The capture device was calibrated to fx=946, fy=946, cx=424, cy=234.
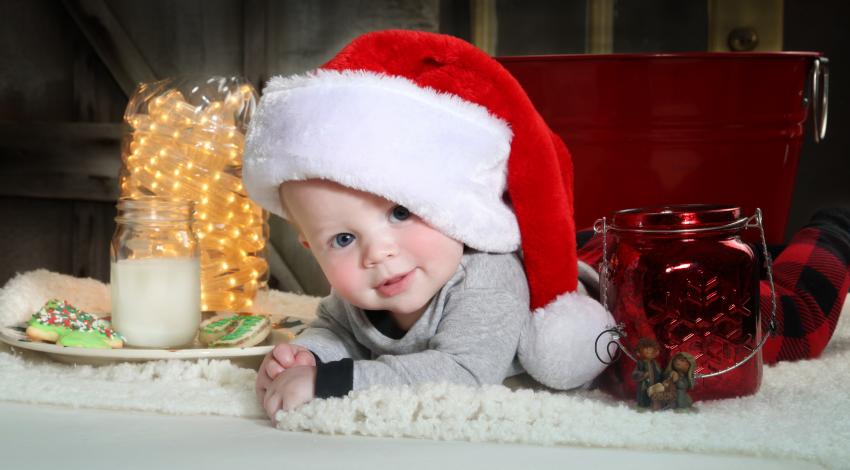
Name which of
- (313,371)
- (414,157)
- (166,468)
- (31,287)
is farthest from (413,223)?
(31,287)

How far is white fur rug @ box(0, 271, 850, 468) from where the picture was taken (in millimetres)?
840

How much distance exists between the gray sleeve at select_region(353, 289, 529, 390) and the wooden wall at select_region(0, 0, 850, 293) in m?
1.13

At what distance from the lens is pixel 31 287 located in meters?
1.46

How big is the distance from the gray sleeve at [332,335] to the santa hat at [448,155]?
6.5 inches

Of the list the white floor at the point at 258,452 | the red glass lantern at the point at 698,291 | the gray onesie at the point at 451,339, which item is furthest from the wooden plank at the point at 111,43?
the red glass lantern at the point at 698,291

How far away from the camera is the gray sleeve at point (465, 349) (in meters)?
0.96

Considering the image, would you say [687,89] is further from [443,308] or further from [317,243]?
[317,243]

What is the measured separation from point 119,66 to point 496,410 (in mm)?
1664

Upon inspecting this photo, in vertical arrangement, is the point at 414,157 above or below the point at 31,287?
above

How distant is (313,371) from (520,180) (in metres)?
0.30

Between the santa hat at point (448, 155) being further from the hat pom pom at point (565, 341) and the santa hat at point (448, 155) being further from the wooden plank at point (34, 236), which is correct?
the wooden plank at point (34, 236)

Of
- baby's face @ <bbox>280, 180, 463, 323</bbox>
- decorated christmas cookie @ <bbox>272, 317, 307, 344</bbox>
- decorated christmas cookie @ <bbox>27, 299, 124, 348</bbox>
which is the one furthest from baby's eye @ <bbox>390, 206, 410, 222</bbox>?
decorated christmas cookie @ <bbox>27, 299, 124, 348</bbox>

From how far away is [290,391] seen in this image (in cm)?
94

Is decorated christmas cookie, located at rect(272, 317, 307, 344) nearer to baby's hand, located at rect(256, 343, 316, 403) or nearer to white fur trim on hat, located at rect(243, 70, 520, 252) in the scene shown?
baby's hand, located at rect(256, 343, 316, 403)
